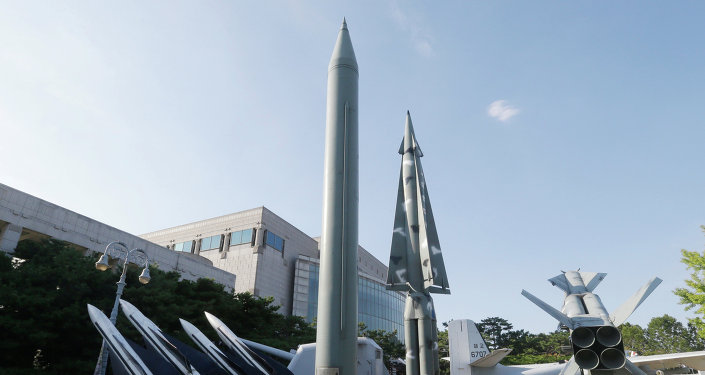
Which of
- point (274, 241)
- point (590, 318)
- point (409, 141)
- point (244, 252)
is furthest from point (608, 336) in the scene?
point (274, 241)

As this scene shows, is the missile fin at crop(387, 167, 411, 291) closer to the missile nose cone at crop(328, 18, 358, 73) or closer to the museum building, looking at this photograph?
the missile nose cone at crop(328, 18, 358, 73)

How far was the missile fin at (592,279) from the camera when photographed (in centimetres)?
1059

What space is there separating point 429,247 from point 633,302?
673cm

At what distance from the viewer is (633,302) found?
9.74m

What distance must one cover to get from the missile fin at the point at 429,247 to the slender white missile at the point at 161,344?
27.3 feet

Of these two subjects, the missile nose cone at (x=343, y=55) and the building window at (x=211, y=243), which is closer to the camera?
the missile nose cone at (x=343, y=55)

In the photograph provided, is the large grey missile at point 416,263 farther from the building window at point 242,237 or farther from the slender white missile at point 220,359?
the building window at point 242,237

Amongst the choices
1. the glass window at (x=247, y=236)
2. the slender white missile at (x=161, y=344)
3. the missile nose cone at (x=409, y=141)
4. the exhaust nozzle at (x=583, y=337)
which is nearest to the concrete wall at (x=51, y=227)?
the glass window at (x=247, y=236)

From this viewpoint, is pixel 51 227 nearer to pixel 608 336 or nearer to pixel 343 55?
pixel 343 55

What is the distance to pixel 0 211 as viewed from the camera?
2566 cm

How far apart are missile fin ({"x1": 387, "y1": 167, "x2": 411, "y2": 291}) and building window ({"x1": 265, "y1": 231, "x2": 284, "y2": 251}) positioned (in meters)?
34.1

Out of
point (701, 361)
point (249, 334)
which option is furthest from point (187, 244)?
point (701, 361)

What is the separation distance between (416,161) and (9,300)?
17573mm

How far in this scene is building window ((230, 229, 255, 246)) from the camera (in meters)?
48.5
